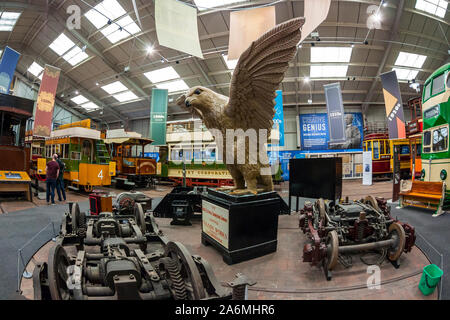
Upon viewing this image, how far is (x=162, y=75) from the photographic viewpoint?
14641mm

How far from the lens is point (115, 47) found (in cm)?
1312

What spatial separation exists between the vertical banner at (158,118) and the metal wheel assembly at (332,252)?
9.28 metres

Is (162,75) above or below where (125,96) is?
above

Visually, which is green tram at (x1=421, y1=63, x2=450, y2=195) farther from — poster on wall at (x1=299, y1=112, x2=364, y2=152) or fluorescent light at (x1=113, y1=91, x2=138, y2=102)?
fluorescent light at (x1=113, y1=91, x2=138, y2=102)

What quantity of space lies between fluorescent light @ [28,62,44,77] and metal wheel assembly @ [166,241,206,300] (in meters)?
22.1

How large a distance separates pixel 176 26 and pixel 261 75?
3243 mm

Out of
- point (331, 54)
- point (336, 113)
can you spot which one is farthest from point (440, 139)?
point (331, 54)

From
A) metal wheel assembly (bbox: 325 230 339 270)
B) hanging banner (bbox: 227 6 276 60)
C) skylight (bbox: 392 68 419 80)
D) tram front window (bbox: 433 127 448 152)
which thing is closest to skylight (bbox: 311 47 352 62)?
skylight (bbox: 392 68 419 80)

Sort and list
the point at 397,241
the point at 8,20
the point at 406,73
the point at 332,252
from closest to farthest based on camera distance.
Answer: the point at 332,252
the point at 397,241
the point at 8,20
the point at 406,73

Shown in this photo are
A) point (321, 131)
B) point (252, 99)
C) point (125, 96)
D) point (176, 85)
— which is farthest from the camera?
point (125, 96)

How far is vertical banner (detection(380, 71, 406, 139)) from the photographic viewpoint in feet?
26.9

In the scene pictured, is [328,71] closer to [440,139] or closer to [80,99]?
[440,139]
